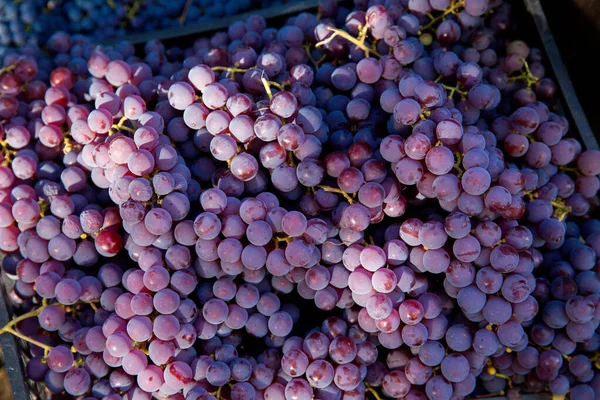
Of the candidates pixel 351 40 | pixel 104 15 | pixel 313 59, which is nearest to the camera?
pixel 351 40

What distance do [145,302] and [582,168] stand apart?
103cm

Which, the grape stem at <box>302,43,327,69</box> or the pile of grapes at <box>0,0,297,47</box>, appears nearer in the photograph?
the grape stem at <box>302,43,327,69</box>

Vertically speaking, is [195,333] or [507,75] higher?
[507,75]

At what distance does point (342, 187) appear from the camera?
3.20 ft

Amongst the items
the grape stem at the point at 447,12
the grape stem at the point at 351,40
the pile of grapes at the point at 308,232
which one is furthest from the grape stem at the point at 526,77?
the grape stem at the point at 351,40

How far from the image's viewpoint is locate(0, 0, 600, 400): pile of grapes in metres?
0.96

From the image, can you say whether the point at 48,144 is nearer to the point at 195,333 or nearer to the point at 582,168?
the point at 195,333

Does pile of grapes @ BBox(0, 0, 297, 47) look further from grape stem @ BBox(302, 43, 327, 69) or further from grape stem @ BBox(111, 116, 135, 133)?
grape stem @ BBox(111, 116, 135, 133)

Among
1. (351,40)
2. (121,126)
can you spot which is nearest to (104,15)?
(121,126)

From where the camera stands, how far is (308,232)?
3.16ft

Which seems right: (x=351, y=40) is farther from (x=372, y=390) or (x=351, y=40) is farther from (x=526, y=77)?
(x=372, y=390)

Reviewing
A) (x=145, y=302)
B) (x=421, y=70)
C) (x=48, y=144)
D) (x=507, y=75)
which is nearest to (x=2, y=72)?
(x=48, y=144)

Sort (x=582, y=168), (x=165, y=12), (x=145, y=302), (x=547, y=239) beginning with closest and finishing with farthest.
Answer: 1. (x=145, y=302)
2. (x=547, y=239)
3. (x=582, y=168)
4. (x=165, y=12)

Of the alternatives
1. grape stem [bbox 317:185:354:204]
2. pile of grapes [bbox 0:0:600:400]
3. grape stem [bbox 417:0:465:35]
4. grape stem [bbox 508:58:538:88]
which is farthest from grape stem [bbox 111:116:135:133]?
grape stem [bbox 508:58:538:88]
